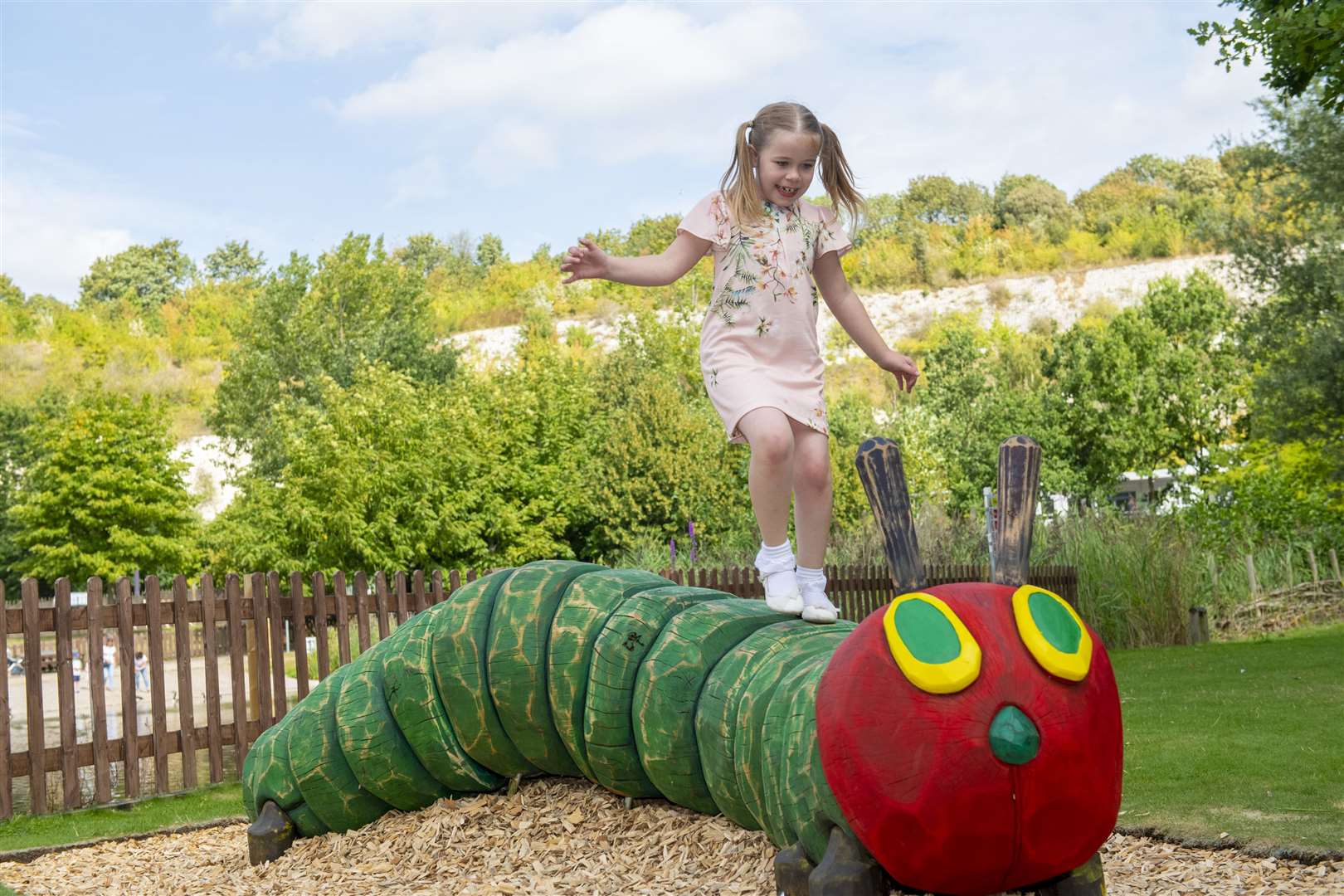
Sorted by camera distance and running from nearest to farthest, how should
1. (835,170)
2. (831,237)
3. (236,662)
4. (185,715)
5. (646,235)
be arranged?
(835,170), (831,237), (185,715), (236,662), (646,235)

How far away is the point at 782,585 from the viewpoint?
395cm

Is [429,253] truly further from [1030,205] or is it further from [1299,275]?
[1299,275]

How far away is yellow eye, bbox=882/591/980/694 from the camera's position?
2.47 metres

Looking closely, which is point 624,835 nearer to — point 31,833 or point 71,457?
point 31,833

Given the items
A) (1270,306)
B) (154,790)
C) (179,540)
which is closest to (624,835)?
(154,790)

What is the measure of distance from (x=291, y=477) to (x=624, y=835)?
2434 centimetres

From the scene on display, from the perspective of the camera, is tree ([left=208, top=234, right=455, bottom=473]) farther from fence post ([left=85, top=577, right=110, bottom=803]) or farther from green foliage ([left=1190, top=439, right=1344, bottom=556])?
fence post ([left=85, top=577, right=110, bottom=803])

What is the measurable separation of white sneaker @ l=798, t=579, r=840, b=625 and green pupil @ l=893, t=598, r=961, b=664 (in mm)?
1155

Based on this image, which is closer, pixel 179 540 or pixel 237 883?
pixel 237 883

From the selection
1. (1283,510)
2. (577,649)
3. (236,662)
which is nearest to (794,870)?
(577,649)

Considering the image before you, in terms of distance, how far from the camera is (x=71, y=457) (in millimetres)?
37500

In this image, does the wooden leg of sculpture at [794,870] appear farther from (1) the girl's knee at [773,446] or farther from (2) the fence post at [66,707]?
(2) the fence post at [66,707]

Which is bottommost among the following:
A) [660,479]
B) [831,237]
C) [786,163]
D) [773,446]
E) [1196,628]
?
[1196,628]

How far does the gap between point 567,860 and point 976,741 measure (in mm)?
2048
